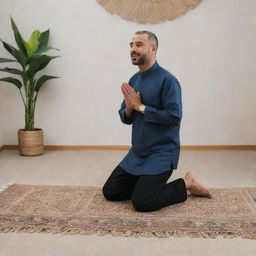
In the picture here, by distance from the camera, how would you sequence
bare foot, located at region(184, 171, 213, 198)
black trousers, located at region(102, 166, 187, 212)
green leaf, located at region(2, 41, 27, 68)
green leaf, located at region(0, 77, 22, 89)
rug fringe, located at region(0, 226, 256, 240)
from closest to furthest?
rug fringe, located at region(0, 226, 256, 240), black trousers, located at region(102, 166, 187, 212), bare foot, located at region(184, 171, 213, 198), green leaf, located at region(2, 41, 27, 68), green leaf, located at region(0, 77, 22, 89)

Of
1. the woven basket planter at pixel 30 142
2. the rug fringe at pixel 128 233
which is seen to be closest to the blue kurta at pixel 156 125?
the rug fringe at pixel 128 233

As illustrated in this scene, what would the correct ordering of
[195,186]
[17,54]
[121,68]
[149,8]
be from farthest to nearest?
1. [121,68]
2. [149,8]
3. [17,54]
4. [195,186]

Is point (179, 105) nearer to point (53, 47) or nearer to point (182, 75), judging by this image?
point (182, 75)

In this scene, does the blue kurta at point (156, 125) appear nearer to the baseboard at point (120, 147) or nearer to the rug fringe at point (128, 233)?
the rug fringe at point (128, 233)

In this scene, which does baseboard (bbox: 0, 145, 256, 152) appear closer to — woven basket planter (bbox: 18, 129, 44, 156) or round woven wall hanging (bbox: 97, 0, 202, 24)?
woven basket planter (bbox: 18, 129, 44, 156)

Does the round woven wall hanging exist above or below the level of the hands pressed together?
above

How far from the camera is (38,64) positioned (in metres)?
3.70

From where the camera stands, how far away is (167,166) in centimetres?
244

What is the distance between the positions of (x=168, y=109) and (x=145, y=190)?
45 cm

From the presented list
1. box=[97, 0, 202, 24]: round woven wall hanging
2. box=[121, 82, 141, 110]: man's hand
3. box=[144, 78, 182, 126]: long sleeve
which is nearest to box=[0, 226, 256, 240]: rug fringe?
box=[144, 78, 182, 126]: long sleeve

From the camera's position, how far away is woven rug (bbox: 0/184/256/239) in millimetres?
2064

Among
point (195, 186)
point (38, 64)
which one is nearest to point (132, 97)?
point (195, 186)

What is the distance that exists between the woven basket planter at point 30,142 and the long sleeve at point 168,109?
167 centimetres

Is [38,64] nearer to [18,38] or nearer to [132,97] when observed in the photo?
[18,38]
